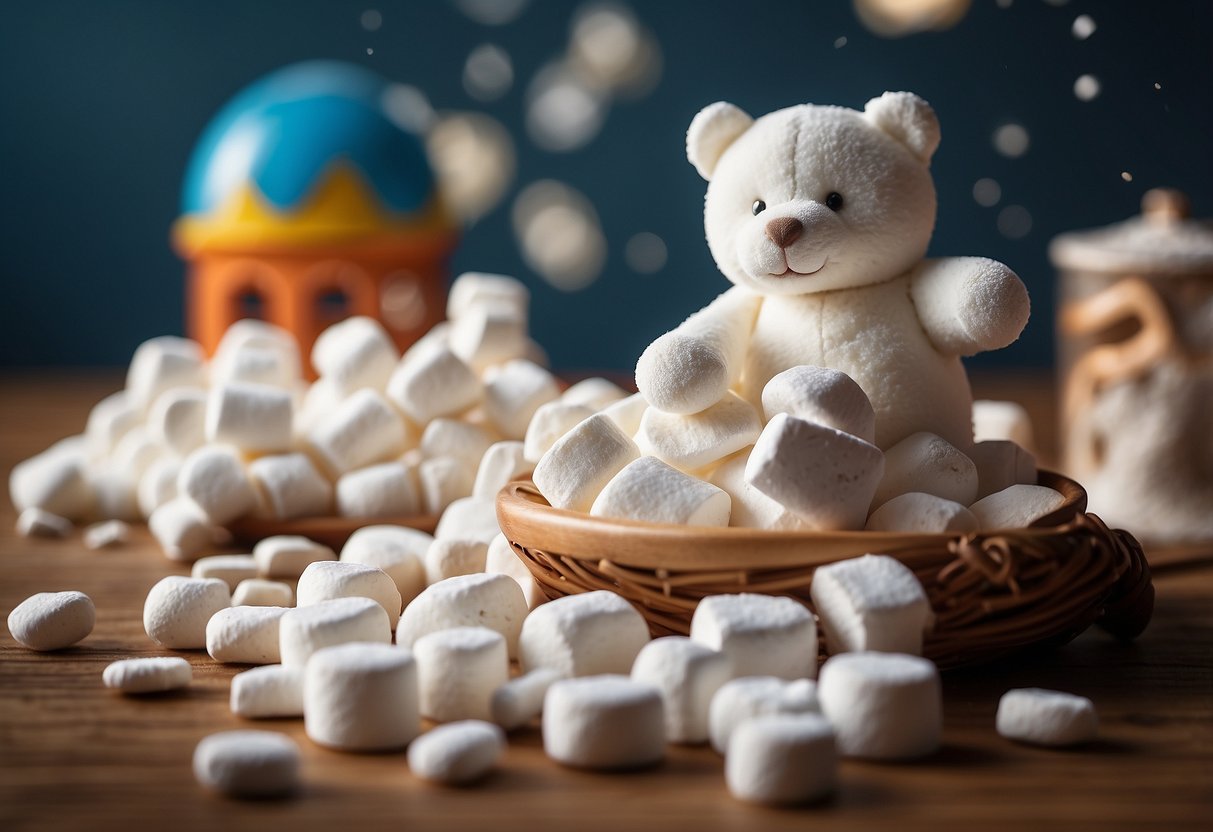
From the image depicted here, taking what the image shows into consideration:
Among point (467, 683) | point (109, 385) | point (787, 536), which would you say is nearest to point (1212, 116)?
point (787, 536)

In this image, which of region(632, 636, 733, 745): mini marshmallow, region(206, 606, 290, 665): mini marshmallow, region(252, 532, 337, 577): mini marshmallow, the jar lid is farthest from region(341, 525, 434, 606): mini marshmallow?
the jar lid

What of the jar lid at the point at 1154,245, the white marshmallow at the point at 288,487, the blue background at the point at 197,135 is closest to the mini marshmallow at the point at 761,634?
the white marshmallow at the point at 288,487

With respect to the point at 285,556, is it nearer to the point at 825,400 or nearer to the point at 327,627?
the point at 327,627

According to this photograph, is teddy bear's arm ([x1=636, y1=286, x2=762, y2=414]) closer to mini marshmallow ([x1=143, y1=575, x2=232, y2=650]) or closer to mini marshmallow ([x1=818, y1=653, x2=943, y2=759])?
mini marshmallow ([x1=818, y1=653, x2=943, y2=759])

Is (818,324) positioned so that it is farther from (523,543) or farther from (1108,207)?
(1108,207)

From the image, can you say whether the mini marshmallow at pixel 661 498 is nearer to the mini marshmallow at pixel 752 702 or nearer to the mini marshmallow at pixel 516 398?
the mini marshmallow at pixel 752 702

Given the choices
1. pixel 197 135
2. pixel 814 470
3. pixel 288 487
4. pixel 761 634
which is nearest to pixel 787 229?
pixel 814 470
